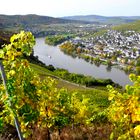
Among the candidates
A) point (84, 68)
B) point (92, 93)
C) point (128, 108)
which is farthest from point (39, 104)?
point (84, 68)

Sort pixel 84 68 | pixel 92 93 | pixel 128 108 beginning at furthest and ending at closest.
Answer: pixel 84 68, pixel 92 93, pixel 128 108

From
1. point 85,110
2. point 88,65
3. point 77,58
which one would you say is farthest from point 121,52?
point 85,110

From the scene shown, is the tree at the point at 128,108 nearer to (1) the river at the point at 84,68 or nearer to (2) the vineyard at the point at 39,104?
(2) the vineyard at the point at 39,104

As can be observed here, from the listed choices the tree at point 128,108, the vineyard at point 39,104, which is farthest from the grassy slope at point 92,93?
the tree at point 128,108

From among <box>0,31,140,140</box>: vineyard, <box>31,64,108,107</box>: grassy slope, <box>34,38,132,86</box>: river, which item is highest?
<box>0,31,140,140</box>: vineyard

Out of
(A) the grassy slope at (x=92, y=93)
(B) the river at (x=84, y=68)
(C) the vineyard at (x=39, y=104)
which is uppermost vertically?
(C) the vineyard at (x=39, y=104)

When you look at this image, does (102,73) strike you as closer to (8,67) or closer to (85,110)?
(85,110)

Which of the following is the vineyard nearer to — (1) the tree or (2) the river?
(1) the tree

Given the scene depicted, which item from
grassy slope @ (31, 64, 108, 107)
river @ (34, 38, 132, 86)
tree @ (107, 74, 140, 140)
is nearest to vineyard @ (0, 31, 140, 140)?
tree @ (107, 74, 140, 140)

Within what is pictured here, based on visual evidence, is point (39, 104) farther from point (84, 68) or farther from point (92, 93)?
point (84, 68)

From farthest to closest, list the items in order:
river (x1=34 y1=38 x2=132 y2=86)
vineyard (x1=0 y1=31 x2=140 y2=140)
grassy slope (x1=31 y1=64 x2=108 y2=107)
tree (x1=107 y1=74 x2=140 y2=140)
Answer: river (x1=34 y1=38 x2=132 y2=86) → grassy slope (x1=31 y1=64 x2=108 y2=107) → tree (x1=107 y1=74 x2=140 y2=140) → vineyard (x1=0 y1=31 x2=140 y2=140)

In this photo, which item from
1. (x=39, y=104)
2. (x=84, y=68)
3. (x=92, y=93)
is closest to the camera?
(x=39, y=104)
